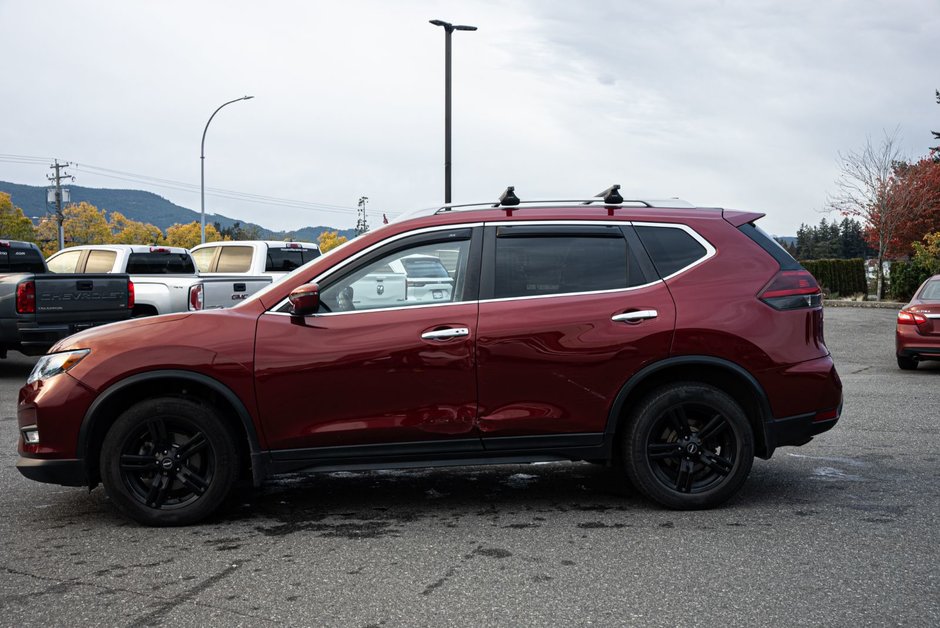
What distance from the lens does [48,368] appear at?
5176 mm

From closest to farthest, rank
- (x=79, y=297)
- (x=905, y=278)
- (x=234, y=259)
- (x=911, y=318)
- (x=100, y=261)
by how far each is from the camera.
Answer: (x=79, y=297) < (x=911, y=318) < (x=100, y=261) < (x=234, y=259) < (x=905, y=278)

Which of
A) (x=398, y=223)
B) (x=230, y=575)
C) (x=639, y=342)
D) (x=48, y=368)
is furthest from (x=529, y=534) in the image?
(x=48, y=368)

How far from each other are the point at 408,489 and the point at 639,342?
1.89 metres

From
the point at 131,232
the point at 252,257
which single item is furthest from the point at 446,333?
the point at 131,232

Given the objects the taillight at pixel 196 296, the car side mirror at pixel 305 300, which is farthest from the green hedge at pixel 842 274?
the car side mirror at pixel 305 300

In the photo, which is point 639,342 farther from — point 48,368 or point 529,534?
point 48,368

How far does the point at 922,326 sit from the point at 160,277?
463 inches

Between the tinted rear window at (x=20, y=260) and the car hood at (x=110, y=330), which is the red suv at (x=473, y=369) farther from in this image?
the tinted rear window at (x=20, y=260)

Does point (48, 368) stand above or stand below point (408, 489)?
above

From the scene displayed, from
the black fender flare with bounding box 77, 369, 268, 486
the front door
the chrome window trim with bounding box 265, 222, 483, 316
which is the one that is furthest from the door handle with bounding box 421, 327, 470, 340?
the black fender flare with bounding box 77, 369, 268, 486

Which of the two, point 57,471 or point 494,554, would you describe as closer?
point 494,554

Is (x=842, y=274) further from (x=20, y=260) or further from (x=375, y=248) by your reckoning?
(x=375, y=248)

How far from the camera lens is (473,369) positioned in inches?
201

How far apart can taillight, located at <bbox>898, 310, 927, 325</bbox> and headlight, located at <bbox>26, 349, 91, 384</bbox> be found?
457 inches
